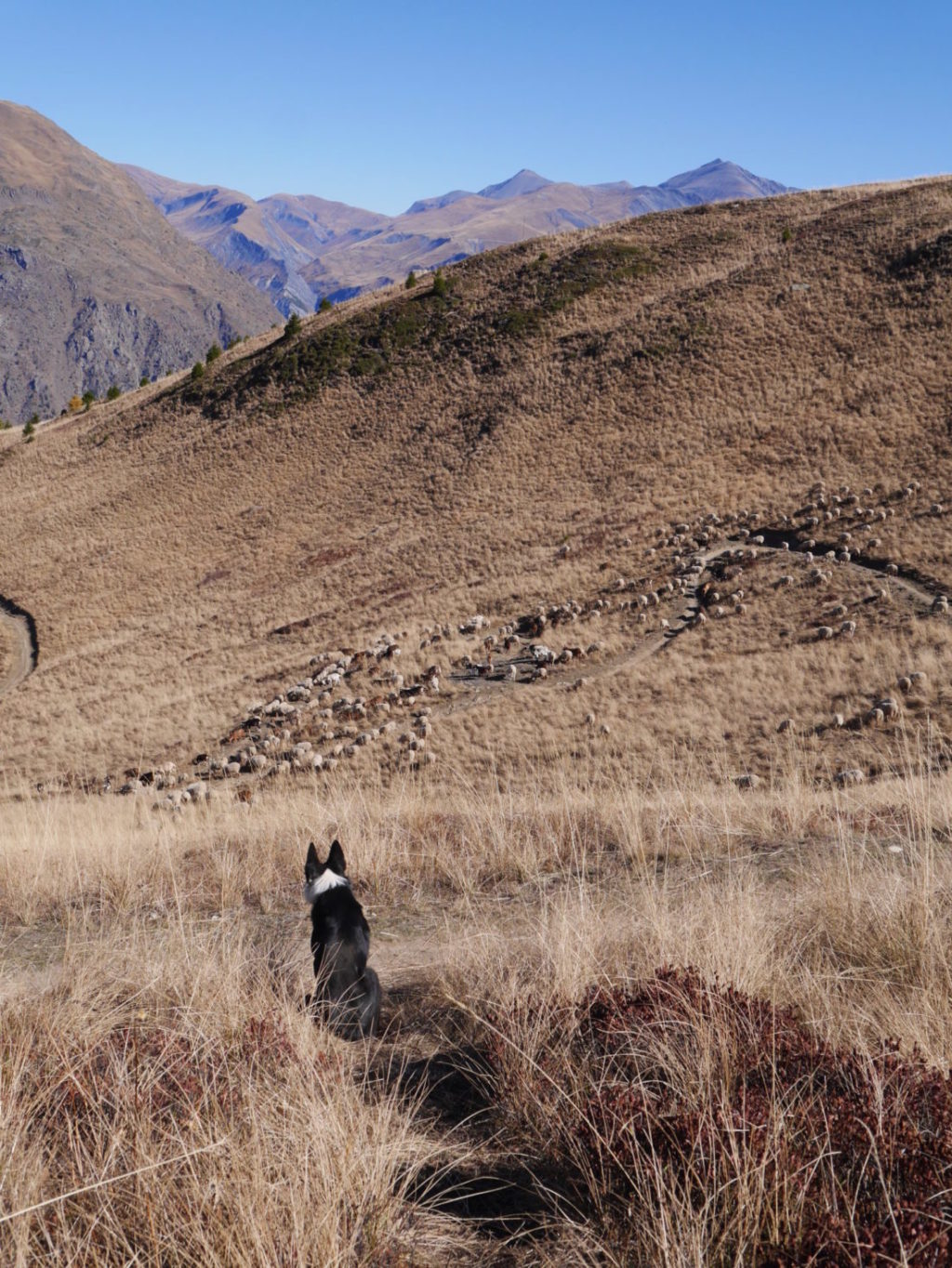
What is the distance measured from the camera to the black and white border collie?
15.8 feet

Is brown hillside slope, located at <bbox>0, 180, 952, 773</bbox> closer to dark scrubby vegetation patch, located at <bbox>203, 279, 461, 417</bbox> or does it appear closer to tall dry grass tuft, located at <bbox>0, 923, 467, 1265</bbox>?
dark scrubby vegetation patch, located at <bbox>203, 279, 461, 417</bbox>

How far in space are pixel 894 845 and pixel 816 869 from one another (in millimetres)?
1368

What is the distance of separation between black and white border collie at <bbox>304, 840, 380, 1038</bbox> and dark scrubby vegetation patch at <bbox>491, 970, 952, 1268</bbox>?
990 mm

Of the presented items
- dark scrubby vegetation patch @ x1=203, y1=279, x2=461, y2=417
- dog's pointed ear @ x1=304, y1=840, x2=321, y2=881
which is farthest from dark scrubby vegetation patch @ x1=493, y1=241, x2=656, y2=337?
dog's pointed ear @ x1=304, y1=840, x2=321, y2=881

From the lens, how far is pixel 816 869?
6551 mm

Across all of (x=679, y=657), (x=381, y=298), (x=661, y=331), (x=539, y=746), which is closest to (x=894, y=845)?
(x=539, y=746)

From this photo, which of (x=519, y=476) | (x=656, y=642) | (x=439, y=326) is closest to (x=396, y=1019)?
(x=656, y=642)

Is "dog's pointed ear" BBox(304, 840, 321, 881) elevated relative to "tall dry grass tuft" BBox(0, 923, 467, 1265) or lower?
elevated

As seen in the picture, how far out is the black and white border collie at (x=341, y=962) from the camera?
4805 mm

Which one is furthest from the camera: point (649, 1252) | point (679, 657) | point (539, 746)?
point (679, 657)

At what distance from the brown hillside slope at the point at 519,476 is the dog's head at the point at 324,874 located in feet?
45.8

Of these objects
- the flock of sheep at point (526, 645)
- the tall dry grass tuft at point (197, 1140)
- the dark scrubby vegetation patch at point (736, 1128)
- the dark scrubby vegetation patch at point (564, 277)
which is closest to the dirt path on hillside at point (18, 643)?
the flock of sheep at point (526, 645)

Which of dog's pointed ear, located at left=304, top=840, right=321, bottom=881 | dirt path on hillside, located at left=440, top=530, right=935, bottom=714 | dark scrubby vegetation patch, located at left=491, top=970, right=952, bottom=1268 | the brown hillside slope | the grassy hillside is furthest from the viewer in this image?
dirt path on hillside, located at left=440, top=530, right=935, bottom=714

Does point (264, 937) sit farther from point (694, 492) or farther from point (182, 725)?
point (694, 492)
